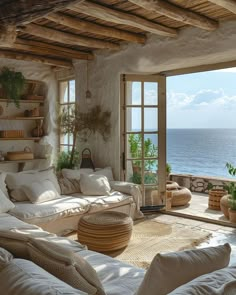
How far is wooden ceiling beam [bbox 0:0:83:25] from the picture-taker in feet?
8.39

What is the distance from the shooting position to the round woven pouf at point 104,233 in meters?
3.63

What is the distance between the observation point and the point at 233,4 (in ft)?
11.5

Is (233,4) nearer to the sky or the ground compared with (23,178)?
nearer to the sky

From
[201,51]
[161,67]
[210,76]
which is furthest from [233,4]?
[210,76]

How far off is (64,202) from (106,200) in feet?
2.07

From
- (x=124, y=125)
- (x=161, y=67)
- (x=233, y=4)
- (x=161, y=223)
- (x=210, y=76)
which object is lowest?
(x=161, y=223)

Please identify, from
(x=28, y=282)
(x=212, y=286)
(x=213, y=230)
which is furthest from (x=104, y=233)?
(x=212, y=286)

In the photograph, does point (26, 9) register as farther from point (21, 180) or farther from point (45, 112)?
point (45, 112)

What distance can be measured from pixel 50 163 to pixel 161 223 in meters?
2.68

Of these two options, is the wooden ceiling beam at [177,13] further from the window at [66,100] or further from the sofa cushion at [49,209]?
the window at [66,100]

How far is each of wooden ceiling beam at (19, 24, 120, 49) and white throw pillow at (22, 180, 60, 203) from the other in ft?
6.38

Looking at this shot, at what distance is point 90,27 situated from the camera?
4445 millimetres

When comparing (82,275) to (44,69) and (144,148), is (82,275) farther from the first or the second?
(44,69)

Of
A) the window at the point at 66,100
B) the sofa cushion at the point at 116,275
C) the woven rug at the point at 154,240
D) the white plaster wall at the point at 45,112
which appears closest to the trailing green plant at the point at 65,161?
the window at the point at 66,100
